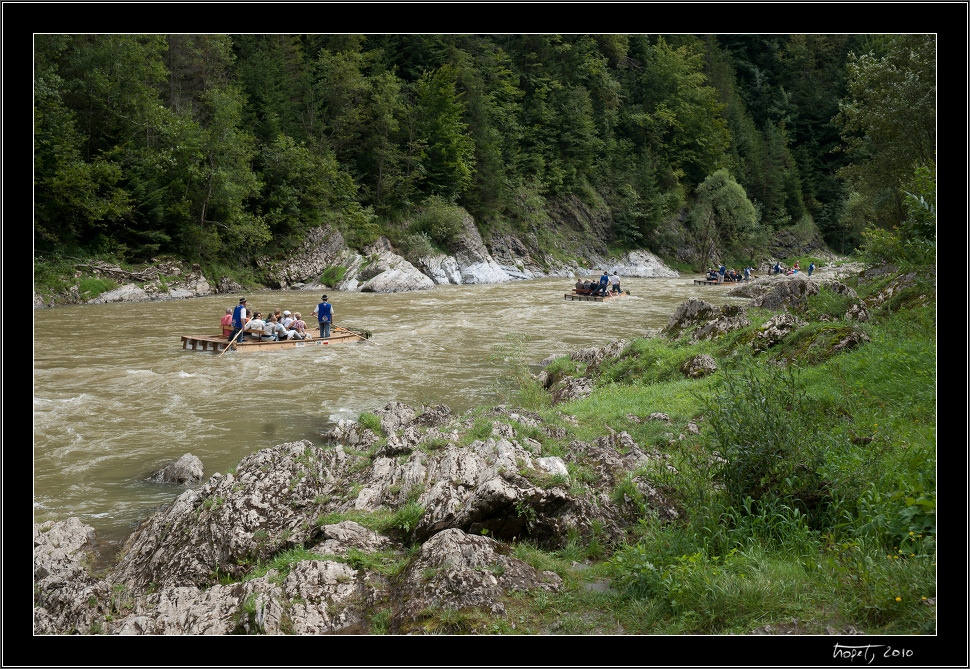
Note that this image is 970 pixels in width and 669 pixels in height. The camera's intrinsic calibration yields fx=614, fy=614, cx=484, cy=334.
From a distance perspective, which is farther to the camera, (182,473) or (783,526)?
(182,473)

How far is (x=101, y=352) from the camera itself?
16391 mm

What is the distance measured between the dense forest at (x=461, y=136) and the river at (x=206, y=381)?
27.0ft

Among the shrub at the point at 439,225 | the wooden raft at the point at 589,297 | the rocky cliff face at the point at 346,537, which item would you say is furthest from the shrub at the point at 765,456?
the shrub at the point at 439,225

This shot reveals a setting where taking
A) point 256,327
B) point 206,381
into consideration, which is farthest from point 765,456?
point 256,327

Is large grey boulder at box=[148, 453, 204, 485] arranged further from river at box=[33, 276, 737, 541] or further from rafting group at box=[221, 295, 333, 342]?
rafting group at box=[221, 295, 333, 342]

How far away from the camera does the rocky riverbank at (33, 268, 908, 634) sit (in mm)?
4012


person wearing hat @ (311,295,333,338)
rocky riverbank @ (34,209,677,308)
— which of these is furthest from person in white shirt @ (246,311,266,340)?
rocky riverbank @ (34,209,677,308)

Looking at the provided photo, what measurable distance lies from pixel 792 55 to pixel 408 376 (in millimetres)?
95704
